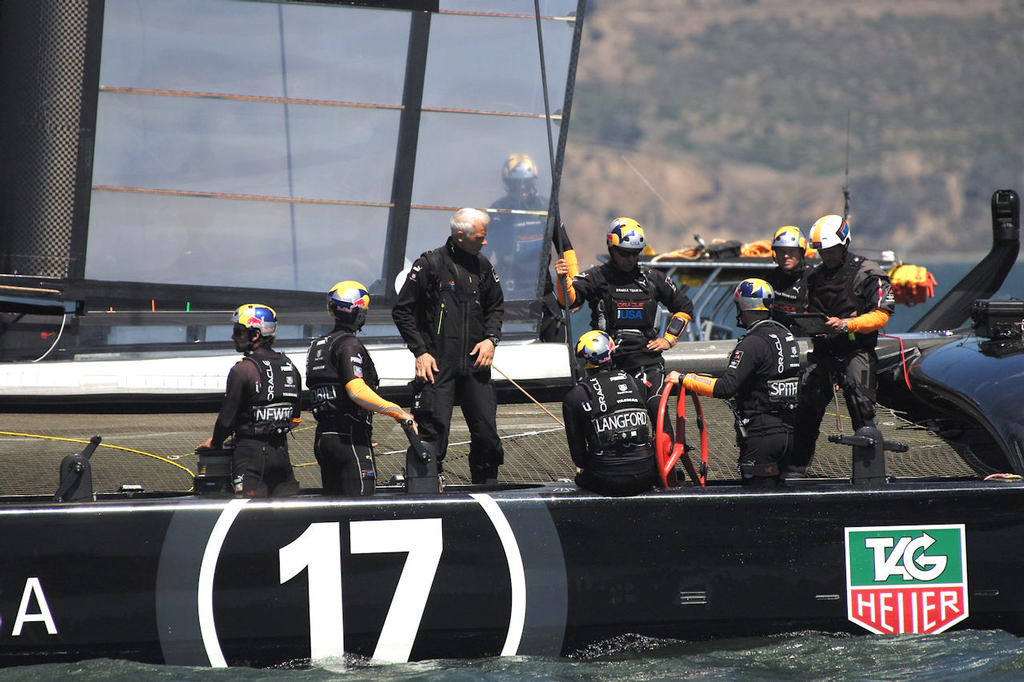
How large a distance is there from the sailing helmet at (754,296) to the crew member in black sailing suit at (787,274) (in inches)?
26.3

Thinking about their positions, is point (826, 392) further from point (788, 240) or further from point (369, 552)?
point (369, 552)

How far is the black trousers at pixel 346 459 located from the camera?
16.9 feet

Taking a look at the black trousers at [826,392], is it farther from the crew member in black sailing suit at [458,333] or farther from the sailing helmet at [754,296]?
the crew member in black sailing suit at [458,333]

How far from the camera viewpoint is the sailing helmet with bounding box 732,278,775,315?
5.34 meters

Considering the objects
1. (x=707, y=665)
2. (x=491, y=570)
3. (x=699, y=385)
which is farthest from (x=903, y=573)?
(x=491, y=570)

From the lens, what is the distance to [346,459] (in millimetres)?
5172

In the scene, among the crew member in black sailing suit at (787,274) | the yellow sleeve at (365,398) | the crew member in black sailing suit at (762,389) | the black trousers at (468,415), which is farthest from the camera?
the crew member in black sailing suit at (787,274)

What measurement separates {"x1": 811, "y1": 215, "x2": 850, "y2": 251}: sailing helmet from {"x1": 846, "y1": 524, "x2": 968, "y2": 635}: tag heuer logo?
1.77m

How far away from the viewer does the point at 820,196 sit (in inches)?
2194

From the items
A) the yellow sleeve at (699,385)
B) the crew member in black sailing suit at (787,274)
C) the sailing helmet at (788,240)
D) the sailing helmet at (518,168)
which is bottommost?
the yellow sleeve at (699,385)

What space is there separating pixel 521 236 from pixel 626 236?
264 cm

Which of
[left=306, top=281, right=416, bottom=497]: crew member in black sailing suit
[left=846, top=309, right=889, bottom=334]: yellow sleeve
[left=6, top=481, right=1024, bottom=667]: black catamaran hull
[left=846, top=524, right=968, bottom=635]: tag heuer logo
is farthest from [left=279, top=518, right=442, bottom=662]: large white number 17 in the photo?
[left=846, top=309, right=889, bottom=334]: yellow sleeve

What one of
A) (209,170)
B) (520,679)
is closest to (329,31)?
(209,170)

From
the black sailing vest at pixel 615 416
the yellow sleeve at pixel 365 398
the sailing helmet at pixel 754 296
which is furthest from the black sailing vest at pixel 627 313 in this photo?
the yellow sleeve at pixel 365 398
